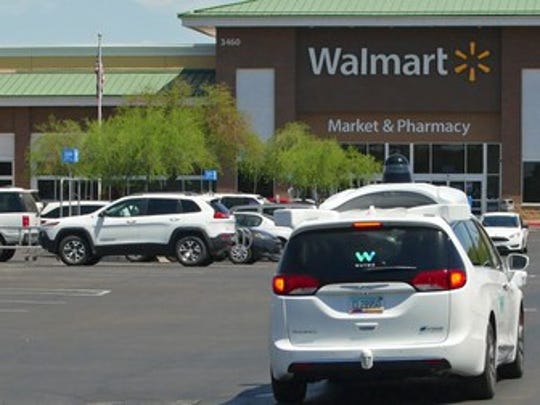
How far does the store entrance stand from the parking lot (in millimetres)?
45265

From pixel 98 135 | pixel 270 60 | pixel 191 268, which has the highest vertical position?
pixel 270 60

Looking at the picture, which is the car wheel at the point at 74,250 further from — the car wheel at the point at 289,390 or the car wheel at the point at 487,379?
the car wheel at the point at 487,379

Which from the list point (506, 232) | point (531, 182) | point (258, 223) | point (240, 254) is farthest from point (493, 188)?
point (240, 254)

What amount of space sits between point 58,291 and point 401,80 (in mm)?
50523

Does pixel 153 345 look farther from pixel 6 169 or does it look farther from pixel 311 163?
pixel 6 169

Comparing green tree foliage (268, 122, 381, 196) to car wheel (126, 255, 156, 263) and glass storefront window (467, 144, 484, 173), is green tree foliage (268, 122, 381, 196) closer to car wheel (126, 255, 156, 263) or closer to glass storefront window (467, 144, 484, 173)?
glass storefront window (467, 144, 484, 173)

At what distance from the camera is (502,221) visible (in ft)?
149

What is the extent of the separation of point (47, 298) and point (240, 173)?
1848 inches

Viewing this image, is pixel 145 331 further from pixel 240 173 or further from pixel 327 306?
pixel 240 173

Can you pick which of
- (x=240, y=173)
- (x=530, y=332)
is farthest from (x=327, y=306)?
(x=240, y=173)

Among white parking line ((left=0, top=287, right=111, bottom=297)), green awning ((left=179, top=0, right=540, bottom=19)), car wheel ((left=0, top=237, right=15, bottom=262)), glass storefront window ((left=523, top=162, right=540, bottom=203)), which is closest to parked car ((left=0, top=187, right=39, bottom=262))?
car wheel ((left=0, top=237, right=15, bottom=262))

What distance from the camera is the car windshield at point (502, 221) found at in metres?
44.9

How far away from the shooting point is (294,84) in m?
74.7

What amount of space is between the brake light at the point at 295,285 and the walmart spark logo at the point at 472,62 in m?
63.4
